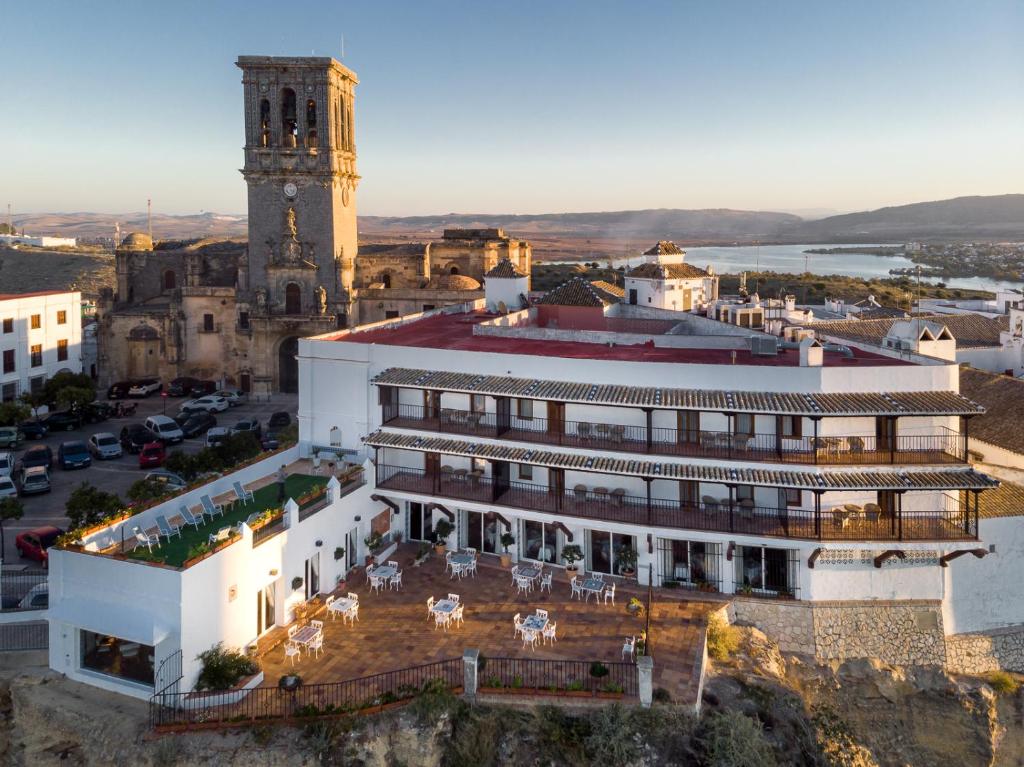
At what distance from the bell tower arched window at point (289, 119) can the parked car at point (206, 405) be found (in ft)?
54.6

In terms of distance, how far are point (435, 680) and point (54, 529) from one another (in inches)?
615

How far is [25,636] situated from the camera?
20828mm

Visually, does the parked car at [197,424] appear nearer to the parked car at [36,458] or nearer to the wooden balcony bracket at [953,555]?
the parked car at [36,458]

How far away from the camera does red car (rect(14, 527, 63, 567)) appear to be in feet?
84.4

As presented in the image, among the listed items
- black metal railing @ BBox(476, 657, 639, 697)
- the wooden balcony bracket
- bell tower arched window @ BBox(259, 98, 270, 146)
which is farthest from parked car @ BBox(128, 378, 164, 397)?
the wooden balcony bracket

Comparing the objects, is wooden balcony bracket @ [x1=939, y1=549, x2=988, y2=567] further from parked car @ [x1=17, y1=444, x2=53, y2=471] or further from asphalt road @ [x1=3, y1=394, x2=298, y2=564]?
parked car @ [x1=17, y1=444, x2=53, y2=471]

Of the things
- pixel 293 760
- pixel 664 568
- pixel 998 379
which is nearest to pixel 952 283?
pixel 998 379

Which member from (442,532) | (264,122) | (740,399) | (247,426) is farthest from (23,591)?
(264,122)

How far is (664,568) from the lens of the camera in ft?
76.3

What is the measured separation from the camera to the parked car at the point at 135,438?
128 feet

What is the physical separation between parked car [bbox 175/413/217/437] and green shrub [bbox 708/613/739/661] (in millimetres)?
29441

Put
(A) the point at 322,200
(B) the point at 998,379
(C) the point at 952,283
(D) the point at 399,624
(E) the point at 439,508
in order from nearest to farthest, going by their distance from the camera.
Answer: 1. (D) the point at 399,624
2. (E) the point at 439,508
3. (B) the point at 998,379
4. (A) the point at 322,200
5. (C) the point at 952,283

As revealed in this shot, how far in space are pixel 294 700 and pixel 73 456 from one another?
23.5 m

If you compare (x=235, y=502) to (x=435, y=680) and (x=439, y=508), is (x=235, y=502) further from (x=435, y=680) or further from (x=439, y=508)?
(x=435, y=680)
